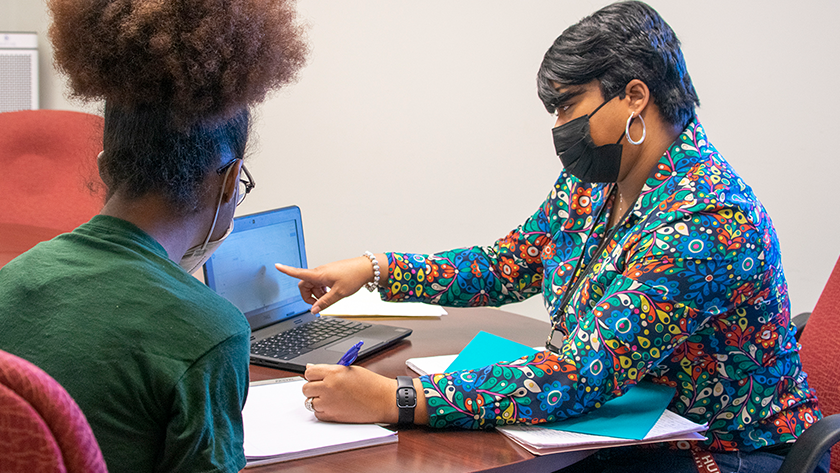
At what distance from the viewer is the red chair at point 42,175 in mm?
2068

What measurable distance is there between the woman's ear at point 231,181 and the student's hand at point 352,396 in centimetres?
29

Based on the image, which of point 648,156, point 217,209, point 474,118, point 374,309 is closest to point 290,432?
point 217,209

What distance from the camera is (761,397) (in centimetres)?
115

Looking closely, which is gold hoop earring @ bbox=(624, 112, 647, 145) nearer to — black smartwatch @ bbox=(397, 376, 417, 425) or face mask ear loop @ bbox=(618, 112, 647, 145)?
face mask ear loop @ bbox=(618, 112, 647, 145)

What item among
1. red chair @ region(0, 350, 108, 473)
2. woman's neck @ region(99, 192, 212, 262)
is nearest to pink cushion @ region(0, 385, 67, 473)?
red chair @ region(0, 350, 108, 473)

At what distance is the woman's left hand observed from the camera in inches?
37.8

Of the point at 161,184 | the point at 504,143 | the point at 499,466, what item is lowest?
the point at 499,466

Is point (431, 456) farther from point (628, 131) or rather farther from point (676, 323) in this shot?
point (628, 131)

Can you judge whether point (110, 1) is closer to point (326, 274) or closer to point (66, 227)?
point (326, 274)

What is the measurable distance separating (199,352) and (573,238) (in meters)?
0.95

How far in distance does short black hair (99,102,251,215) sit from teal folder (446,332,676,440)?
61 centimetres

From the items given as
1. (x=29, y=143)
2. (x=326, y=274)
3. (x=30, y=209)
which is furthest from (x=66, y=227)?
(x=326, y=274)

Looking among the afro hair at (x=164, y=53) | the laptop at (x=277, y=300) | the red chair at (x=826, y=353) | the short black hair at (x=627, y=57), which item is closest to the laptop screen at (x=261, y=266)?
the laptop at (x=277, y=300)

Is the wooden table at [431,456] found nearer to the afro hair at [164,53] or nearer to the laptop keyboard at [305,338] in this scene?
the laptop keyboard at [305,338]
